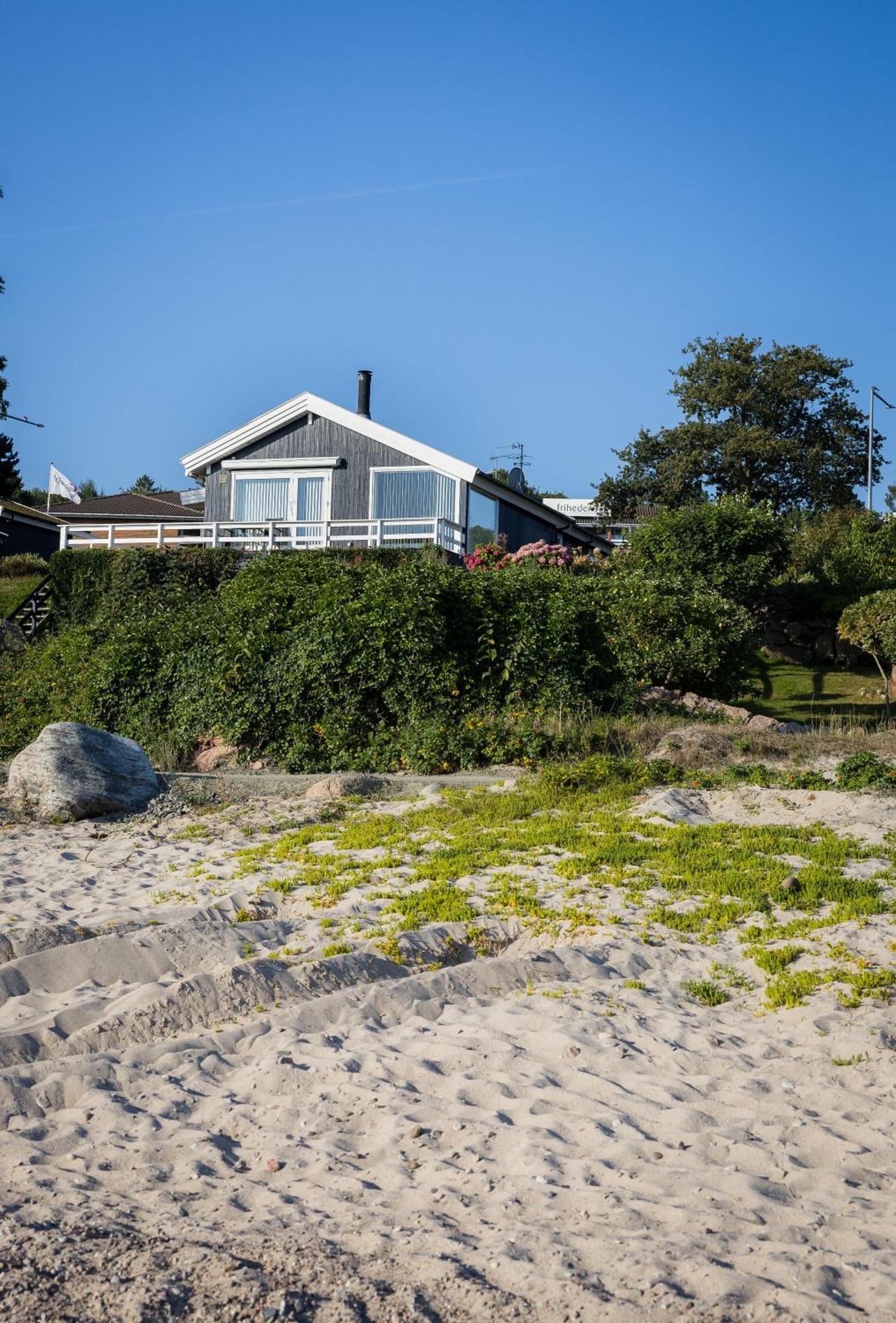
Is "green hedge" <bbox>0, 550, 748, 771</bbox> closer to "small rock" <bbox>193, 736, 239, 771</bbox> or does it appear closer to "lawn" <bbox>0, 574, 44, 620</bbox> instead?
"small rock" <bbox>193, 736, 239, 771</bbox>

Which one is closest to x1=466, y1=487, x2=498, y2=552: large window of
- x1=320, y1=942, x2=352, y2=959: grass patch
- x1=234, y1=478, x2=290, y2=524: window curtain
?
x1=234, y1=478, x2=290, y2=524: window curtain

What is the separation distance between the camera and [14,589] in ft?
102

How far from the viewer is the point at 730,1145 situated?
438cm

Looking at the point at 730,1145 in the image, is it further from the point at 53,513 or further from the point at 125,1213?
the point at 53,513

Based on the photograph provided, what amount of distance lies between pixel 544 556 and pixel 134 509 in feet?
88.9

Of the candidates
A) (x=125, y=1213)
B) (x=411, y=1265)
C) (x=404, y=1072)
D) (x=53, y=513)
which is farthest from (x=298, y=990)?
(x=53, y=513)

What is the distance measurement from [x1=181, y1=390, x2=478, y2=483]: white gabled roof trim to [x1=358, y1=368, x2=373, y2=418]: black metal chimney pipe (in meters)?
1.72

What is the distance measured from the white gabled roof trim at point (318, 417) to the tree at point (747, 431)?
1271 centimetres

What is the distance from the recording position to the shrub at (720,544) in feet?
76.3

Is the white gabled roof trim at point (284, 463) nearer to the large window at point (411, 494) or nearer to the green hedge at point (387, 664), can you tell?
the large window at point (411, 494)

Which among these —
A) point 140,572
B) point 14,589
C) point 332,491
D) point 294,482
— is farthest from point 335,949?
point 14,589

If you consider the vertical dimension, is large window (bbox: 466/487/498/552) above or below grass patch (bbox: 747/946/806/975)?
above

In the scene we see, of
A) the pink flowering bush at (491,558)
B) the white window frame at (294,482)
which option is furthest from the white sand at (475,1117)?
the white window frame at (294,482)

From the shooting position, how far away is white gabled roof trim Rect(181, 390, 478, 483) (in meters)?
27.7
